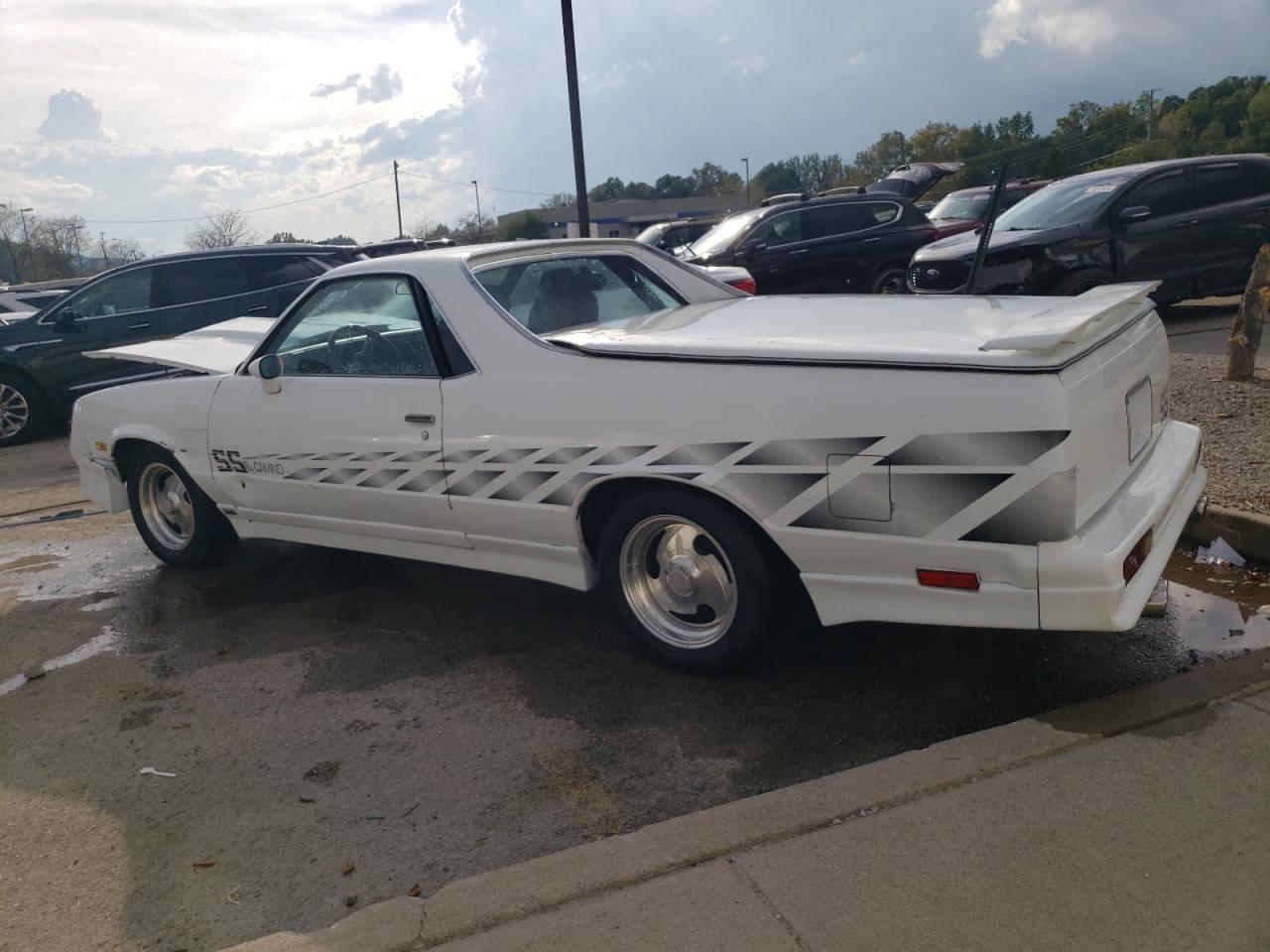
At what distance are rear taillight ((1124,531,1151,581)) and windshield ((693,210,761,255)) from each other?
9.61m

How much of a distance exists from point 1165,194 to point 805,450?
890 centimetres

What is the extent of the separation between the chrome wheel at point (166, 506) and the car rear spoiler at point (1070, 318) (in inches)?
174

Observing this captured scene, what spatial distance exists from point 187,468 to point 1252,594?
495cm

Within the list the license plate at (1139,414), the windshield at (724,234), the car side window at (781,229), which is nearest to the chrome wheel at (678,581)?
the license plate at (1139,414)

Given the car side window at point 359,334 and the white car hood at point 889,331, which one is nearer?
the white car hood at point 889,331

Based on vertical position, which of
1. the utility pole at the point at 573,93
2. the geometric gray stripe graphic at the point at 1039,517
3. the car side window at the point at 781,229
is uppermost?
the utility pole at the point at 573,93

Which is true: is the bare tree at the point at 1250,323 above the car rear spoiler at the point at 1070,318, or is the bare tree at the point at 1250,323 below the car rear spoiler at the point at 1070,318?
below

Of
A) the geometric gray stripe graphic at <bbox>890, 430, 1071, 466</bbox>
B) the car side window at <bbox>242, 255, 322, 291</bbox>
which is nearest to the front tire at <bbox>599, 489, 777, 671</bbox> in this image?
the geometric gray stripe graphic at <bbox>890, 430, 1071, 466</bbox>

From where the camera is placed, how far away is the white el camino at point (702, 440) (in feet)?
9.82

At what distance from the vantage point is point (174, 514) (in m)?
5.83

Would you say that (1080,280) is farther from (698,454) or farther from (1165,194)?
(698,454)

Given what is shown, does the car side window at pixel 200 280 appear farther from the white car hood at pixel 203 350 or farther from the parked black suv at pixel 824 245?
the parked black suv at pixel 824 245

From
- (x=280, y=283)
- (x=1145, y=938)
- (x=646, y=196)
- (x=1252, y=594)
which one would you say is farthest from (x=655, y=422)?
(x=646, y=196)

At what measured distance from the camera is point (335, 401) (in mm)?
4539
